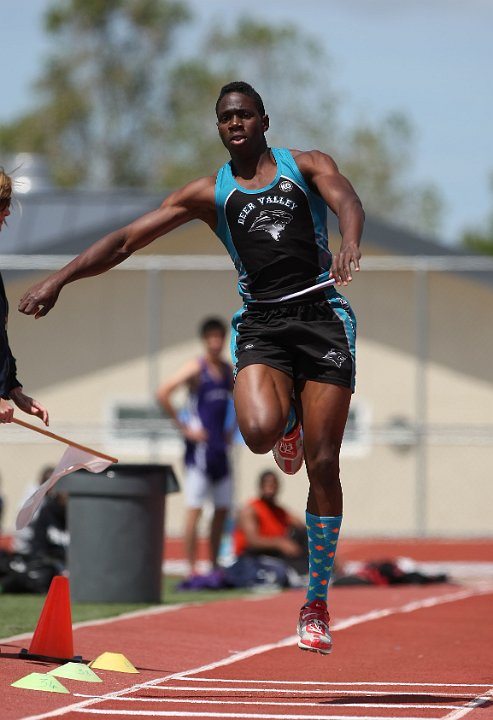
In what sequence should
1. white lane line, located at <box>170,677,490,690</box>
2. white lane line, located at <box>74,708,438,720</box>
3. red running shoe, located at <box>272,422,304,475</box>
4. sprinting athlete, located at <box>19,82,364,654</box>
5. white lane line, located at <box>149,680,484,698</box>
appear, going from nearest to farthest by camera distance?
white lane line, located at <box>74,708,438,720</box>
white lane line, located at <box>149,680,484,698</box>
sprinting athlete, located at <box>19,82,364,654</box>
white lane line, located at <box>170,677,490,690</box>
red running shoe, located at <box>272,422,304,475</box>

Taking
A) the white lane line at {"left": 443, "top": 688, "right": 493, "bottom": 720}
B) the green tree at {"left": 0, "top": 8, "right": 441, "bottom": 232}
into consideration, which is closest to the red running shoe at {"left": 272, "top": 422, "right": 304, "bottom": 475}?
the white lane line at {"left": 443, "top": 688, "right": 493, "bottom": 720}

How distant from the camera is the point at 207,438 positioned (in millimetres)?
13914

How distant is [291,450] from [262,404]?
21.5 inches

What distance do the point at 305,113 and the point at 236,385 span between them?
180 ft

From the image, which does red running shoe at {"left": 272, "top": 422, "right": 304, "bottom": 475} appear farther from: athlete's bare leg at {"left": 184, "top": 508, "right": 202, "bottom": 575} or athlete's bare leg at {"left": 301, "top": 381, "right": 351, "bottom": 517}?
athlete's bare leg at {"left": 184, "top": 508, "right": 202, "bottom": 575}

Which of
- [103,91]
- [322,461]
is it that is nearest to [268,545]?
[322,461]

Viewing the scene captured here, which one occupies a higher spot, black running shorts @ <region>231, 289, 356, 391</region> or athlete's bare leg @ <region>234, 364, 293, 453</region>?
black running shorts @ <region>231, 289, 356, 391</region>

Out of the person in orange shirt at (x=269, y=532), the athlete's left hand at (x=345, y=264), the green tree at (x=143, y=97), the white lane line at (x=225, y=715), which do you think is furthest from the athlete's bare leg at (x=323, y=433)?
the green tree at (x=143, y=97)

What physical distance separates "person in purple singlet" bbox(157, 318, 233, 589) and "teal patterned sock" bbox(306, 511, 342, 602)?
22.1 feet

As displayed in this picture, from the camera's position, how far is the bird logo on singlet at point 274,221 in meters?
6.95

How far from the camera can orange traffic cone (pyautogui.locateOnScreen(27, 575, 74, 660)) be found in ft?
23.9

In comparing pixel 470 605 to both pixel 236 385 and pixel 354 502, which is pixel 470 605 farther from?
pixel 354 502

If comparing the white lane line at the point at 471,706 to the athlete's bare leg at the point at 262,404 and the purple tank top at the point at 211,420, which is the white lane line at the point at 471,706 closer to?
the athlete's bare leg at the point at 262,404

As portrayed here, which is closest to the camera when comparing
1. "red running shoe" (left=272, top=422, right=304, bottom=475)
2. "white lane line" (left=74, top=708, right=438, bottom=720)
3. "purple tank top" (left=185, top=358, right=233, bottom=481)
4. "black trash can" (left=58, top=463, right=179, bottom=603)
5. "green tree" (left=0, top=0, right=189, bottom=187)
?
"white lane line" (left=74, top=708, right=438, bottom=720)
